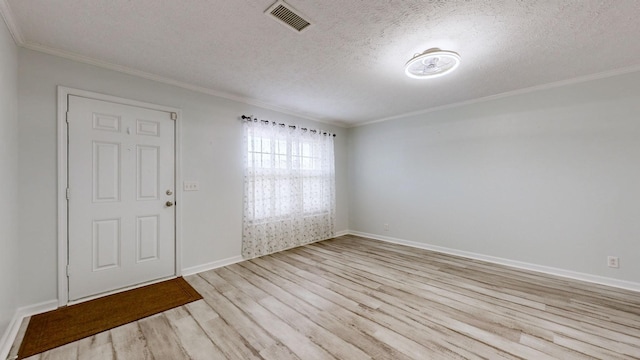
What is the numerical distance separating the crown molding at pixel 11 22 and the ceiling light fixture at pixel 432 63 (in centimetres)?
313

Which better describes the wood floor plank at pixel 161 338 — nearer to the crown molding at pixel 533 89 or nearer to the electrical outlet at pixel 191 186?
the electrical outlet at pixel 191 186

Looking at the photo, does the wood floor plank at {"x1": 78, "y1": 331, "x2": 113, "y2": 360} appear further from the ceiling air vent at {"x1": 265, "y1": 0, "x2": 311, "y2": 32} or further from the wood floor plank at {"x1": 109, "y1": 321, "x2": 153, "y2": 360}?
the ceiling air vent at {"x1": 265, "y1": 0, "x2": 311, "y2": 32}

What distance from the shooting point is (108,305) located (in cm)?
235

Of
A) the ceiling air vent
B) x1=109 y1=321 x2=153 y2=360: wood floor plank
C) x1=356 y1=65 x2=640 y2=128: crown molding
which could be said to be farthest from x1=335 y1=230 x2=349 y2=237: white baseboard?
the ceiling air vent

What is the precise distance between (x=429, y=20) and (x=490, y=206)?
2.92 m

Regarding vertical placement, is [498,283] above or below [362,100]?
below

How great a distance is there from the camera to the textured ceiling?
1753 millimetres

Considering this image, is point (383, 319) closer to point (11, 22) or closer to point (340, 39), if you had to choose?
point (340, 39)

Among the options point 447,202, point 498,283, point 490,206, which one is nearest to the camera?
point 498,283

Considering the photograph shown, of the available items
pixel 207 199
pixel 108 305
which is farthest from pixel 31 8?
pixel 108 305

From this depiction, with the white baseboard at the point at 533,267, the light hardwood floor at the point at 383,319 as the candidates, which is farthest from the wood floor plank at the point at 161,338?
the white baseboard at the point at 533,267

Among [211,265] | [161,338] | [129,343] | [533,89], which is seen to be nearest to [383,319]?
[161,338]

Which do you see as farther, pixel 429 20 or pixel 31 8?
pixel 429 20

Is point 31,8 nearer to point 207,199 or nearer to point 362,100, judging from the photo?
point 207,199
